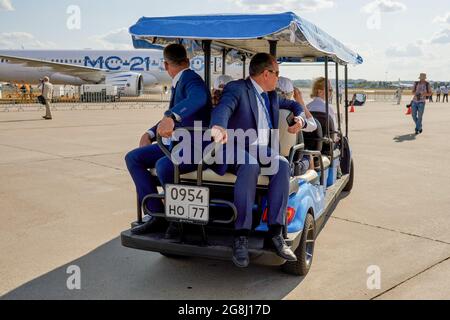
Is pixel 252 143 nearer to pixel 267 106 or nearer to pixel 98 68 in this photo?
pixel 267 106

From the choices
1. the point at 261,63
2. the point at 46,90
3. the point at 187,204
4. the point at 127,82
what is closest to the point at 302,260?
the point at 187,204

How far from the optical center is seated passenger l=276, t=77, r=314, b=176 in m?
4.46

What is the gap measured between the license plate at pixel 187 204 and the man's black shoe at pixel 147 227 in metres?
0.35

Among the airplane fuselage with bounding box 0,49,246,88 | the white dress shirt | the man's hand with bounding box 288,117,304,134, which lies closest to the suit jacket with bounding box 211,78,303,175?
the man's hand with bounding box 288,117,304,134

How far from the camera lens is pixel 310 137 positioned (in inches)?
222

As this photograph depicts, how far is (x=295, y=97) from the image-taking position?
5.57m

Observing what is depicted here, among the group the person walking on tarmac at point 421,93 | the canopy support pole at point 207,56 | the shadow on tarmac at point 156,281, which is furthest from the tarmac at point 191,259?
the person walking on tarmac at point 421,93

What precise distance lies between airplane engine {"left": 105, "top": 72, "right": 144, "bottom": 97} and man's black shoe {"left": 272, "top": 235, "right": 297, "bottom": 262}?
28727 mm

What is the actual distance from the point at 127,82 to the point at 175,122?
1112 inches

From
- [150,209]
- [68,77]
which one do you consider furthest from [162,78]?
[150,209]

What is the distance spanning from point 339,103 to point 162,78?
28.3m

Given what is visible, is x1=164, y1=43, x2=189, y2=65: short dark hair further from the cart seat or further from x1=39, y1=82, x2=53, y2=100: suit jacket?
x1=39, y1=82, x2=53, y2=100: suit jacket
